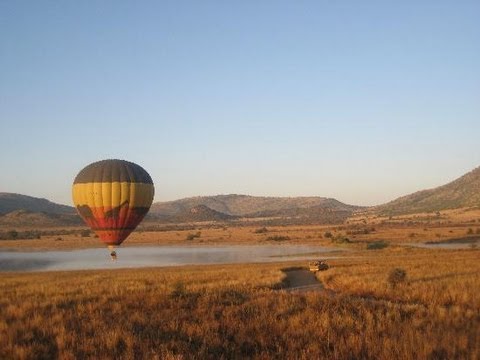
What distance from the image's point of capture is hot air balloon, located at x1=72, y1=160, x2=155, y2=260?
34844 millimetres

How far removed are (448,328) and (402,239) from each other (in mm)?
70864

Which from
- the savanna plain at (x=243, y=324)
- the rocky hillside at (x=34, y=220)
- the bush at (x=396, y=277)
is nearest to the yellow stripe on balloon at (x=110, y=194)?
the savanna plain at (x=243, y=324)

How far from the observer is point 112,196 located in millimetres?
34750

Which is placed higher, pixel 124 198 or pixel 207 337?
pixel 124 198

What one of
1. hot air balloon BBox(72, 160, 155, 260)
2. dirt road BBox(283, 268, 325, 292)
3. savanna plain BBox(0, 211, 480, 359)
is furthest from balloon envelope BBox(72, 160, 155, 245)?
dirt road BBox(283, 268, 325, 292)

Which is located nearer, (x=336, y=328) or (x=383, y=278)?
A: (x=336, y=328)

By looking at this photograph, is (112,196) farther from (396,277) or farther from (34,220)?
(34,220)

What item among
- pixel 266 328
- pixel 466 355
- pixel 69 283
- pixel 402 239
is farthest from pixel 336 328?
pixel 402 239

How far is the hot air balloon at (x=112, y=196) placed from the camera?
3484cm

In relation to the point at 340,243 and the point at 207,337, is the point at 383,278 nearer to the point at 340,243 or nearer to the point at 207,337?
the point at 207,337

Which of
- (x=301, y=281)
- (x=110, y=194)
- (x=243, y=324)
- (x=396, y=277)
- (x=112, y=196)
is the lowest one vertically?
(x=301, y=281)

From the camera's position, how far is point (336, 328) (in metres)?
14.6

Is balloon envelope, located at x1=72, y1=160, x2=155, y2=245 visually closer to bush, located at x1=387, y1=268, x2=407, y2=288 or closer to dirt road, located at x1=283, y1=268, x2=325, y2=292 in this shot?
dirt road, located at x1=283, y1=268, x2=325, y2=292

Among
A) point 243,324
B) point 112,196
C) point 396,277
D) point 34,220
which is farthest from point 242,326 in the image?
point 34,220
